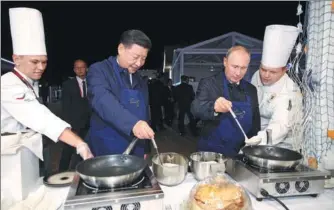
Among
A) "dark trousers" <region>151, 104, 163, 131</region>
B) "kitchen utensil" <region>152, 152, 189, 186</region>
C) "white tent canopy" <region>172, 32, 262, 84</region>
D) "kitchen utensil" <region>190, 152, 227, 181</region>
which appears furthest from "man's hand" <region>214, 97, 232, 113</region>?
"white tent canopy" <region>172, 32, 262, 84</region>

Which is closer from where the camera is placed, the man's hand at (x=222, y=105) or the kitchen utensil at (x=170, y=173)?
the kitchen utensil at (x=170, y=173)

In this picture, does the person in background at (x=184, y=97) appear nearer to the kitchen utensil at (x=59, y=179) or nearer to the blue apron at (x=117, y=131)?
the blue apron at (x=117, y=131)

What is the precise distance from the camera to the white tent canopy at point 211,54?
8406 mm

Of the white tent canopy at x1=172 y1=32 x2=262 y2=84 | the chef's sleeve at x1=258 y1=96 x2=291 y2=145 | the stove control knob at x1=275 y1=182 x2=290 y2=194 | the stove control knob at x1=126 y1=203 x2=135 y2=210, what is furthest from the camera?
the white tent canopy at x1=172 y1=32 x2=262 y2=84

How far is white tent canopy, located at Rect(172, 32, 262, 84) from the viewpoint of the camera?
8406 mm

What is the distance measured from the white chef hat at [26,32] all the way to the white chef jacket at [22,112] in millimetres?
171

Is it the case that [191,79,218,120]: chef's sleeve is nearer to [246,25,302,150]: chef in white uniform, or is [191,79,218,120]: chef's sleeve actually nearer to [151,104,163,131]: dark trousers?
[246,25,302,150]: chef in white uniform

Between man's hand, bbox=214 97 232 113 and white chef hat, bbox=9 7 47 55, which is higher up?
white chef hat, bbox=9 7 47 55

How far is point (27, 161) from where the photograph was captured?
1220 mm

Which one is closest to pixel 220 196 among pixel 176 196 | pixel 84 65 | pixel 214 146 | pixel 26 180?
pixel 176 196

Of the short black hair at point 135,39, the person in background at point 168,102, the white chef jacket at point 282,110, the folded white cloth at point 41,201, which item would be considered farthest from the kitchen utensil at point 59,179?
the person in background at point 168,102

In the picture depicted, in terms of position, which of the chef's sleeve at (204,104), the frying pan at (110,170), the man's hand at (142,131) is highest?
the chef's sleeve at (204,104)

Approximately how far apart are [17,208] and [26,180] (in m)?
0.16

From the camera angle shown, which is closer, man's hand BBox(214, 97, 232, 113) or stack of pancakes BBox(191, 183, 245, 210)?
stack of pancakes BBox(191, 183, 245, 210)
